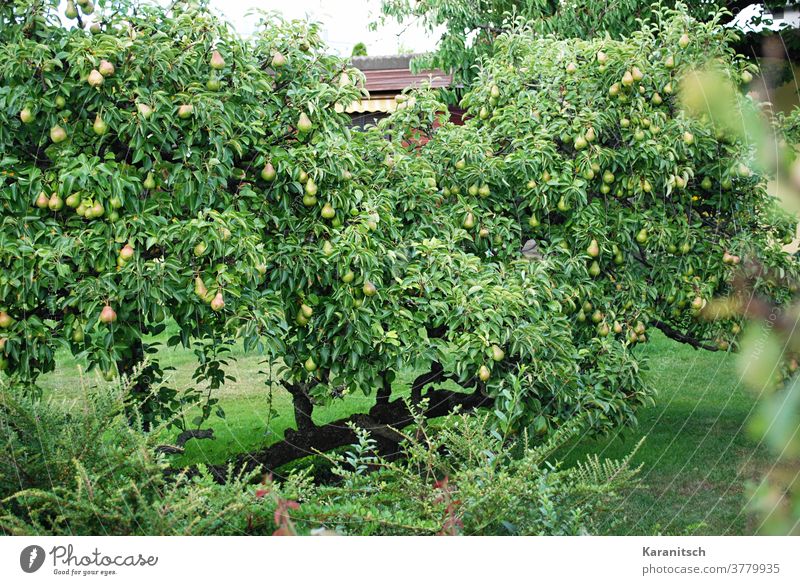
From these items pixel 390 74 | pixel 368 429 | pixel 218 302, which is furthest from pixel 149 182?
pixel 390 74

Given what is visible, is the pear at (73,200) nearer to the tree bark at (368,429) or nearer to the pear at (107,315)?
the pear at (107,315)

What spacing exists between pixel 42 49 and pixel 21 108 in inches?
7.6

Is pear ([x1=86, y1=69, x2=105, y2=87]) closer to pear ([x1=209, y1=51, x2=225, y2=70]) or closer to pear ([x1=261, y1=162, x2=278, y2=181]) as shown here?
pear ([x1=209, y1=51, x2=225, y2=70])

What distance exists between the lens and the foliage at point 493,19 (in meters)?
4.00

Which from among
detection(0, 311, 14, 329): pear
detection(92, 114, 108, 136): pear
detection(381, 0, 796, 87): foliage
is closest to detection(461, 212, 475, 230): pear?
detection(381, 0, 796, 87): foliage

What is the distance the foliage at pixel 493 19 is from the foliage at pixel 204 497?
2.49m

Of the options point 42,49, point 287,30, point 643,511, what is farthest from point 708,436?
point 42,49

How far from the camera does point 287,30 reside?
8.73 feet

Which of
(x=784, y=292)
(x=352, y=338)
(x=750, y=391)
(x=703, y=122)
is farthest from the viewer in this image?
(x=703, y=122)

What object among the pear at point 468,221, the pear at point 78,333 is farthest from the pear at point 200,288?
the pear at point 468,221

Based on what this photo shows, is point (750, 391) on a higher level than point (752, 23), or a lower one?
lower

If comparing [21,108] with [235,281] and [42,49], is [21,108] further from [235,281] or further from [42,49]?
[235,281]

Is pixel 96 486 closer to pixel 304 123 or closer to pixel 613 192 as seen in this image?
pixel 304 123

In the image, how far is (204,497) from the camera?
5.74ft
